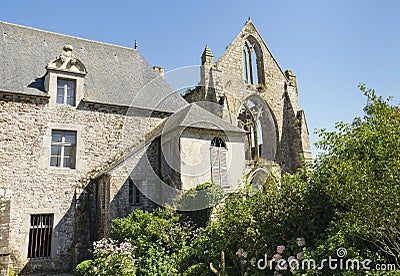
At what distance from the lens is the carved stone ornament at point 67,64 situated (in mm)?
12133

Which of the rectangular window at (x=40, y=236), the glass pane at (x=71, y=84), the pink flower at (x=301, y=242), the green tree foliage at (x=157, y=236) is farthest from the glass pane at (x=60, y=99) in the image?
the pink flower at (x=301, y=242)

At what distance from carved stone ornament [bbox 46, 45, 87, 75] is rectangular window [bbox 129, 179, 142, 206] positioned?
4.74 metres

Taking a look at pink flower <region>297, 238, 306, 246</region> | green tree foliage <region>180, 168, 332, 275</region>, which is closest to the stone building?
green tree foliage <region>180, 168, 332, 275</region>

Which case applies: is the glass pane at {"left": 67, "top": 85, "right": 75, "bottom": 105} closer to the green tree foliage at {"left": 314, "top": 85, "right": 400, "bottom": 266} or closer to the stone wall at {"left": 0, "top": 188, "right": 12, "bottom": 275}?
the stone wall at {"left": 0, "top": 188, "right": 12, "bottom": 275}

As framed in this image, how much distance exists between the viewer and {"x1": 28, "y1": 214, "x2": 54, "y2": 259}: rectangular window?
1074 cm

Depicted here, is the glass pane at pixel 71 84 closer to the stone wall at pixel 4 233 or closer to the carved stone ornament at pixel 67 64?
the carved stone ornament at pixel 67 64

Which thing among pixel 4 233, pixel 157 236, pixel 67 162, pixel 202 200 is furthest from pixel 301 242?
pixel 67 162

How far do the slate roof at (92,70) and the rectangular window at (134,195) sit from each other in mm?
3609

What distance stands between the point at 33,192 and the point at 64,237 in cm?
179

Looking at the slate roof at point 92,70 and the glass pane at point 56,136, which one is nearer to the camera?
the glass pane at point 56,136

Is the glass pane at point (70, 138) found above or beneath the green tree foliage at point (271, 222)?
above

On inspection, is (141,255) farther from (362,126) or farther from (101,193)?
(362,126)

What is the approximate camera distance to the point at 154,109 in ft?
44.7

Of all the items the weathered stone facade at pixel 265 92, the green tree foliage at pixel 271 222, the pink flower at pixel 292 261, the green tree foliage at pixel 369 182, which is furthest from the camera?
the weathered stone facade at pixel 265 92
